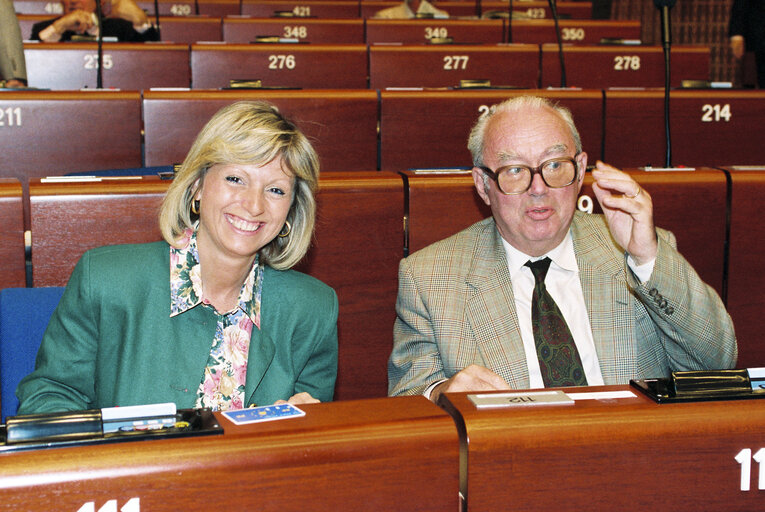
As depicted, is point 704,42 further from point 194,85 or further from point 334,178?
point 334,178

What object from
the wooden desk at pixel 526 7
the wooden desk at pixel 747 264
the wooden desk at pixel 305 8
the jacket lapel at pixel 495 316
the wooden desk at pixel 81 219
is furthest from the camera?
the wooden desk at pixel 526 7

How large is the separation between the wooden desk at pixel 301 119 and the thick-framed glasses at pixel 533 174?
3.53ft

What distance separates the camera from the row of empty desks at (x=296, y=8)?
6.64 meters

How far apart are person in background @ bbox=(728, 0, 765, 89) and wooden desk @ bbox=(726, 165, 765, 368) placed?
3.94 meters

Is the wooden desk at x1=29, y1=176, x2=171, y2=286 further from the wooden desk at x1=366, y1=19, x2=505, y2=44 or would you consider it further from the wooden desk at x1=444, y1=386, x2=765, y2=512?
the wooden desk at x1=366, y1=19, x2=505, y2=44

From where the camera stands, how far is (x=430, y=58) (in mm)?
4273

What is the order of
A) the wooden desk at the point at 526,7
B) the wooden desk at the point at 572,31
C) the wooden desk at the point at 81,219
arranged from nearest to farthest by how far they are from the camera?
the wooden desk at the point at 81,219
the wooden desk at the point at 572,31
the wooden desk at the point at 526,7

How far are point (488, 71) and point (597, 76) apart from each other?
0.67 metres

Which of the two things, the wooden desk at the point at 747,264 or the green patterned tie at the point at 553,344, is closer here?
the green patterned tie at the point at 553,344

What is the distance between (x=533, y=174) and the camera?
1.84m

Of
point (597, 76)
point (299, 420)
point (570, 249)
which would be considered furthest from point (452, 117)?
point (299, 420)

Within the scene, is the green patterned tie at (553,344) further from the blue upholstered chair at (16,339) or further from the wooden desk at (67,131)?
the wooden desk at (67,131)

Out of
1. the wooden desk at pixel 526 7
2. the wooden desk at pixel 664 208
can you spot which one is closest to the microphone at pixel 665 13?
the wooden desk at pixel 664 208

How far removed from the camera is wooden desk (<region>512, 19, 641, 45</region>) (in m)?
5.71
